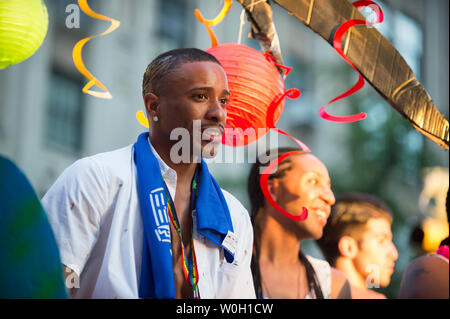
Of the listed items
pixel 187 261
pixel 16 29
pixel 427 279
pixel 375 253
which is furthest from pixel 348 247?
pixel 16 29

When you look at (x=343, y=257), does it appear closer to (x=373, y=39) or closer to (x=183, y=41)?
(x=373, y=39)

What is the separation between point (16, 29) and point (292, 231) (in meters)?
1.40

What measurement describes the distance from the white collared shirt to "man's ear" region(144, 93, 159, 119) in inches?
6.7

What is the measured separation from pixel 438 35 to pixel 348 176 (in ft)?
13.5

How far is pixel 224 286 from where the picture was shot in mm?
1897

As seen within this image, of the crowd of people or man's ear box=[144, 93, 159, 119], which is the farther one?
man's ear box=[144, 93, 159, 119]

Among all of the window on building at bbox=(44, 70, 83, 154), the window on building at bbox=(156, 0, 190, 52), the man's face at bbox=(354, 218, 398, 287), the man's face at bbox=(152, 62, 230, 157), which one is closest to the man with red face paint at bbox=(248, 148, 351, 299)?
the man's face at bbox=(354, 218, 398, 287)

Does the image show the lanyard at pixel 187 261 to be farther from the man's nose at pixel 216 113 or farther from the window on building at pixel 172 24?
the window on building at pixel 172 24

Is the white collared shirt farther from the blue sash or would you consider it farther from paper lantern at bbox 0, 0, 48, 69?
paper lantern at bbox 0, 0, 48, 69

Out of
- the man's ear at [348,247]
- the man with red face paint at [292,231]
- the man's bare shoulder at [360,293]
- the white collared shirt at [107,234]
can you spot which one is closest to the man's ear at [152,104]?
the white collared shirt at [107,234]

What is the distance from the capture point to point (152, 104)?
6.46ft

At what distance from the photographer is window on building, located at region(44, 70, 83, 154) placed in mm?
9125

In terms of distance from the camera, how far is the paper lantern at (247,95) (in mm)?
2375

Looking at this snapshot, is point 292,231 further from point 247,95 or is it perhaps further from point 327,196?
point 247,95
